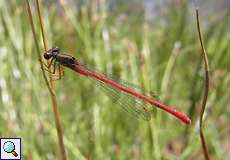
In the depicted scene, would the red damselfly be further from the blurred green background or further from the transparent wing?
the blurred green background

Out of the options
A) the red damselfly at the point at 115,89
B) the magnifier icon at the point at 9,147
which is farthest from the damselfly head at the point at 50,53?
the magnifier icon at the point at 9,147

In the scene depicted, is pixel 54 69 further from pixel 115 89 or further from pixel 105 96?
pixel 105 96

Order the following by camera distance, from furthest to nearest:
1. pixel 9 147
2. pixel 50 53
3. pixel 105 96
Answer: pixel 105 96, pixel 9 147, pixel 50 53

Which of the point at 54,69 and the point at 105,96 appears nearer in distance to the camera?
the point at 54,69

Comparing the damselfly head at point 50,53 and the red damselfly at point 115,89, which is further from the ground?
the damselfly head at point 50,53

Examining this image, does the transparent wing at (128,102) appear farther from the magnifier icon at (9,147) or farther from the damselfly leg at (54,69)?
the magnifier icon at (9,147)

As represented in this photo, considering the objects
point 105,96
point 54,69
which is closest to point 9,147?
point 54,69
